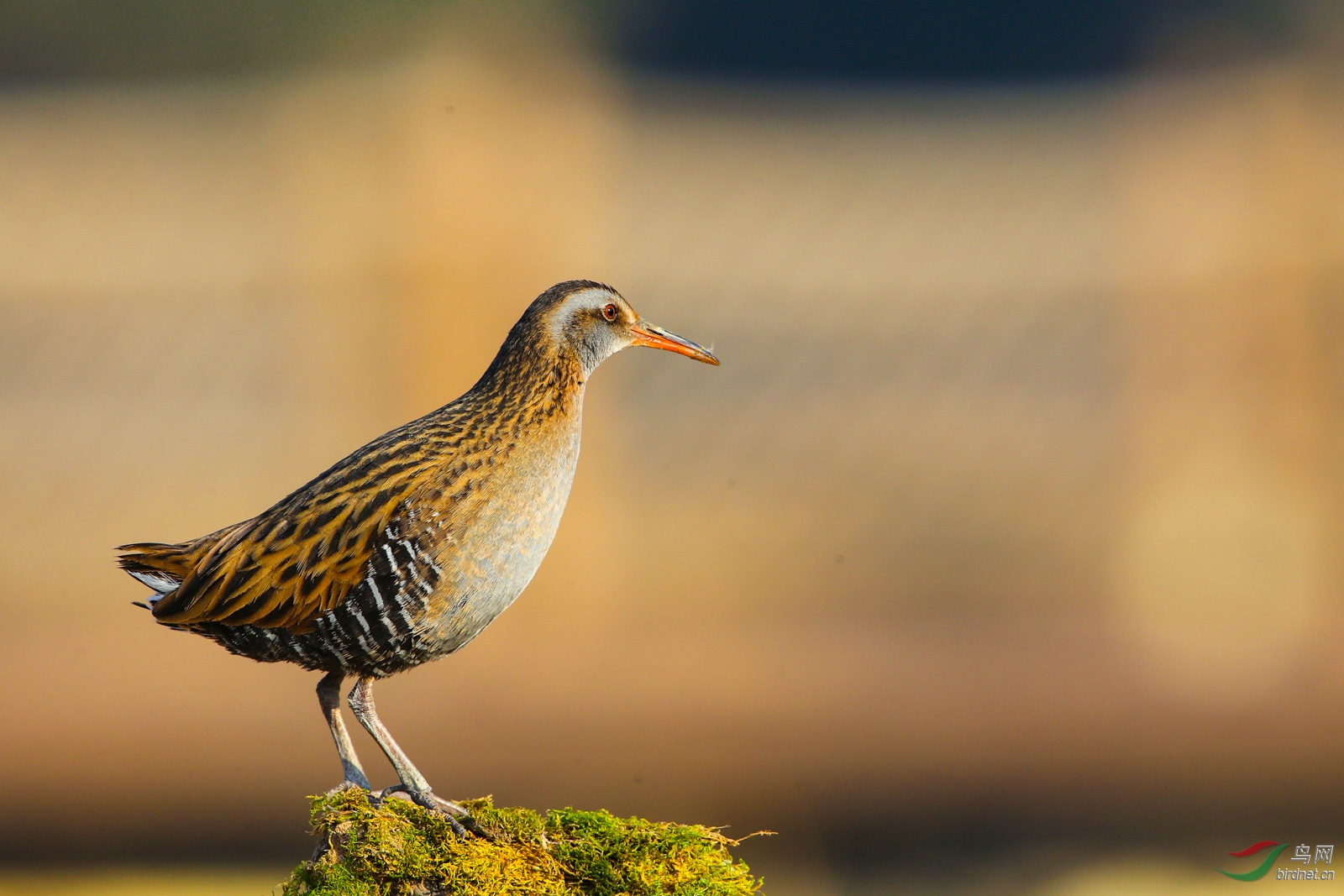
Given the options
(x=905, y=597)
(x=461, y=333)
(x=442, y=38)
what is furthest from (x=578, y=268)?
(x=905, y=597)

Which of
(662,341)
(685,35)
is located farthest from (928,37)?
(662,341)

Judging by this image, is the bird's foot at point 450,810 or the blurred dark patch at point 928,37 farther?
the blurred dark patch at point 928,37

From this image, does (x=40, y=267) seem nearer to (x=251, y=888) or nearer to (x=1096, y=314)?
(x=251, y=888)

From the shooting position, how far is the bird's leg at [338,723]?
372 cm

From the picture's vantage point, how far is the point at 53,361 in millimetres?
10781

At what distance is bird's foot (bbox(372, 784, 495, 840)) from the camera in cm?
337

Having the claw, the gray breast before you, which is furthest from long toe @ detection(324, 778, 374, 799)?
the gray breast

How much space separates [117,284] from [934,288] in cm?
744

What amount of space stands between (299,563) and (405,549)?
34 centimetres

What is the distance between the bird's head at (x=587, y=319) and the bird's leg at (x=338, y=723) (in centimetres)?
125

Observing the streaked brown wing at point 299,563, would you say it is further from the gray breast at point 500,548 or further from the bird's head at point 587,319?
the bird's head at point 587,319

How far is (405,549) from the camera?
3.53 meters

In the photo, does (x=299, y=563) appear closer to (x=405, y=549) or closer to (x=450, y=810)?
(x=405, y=549)

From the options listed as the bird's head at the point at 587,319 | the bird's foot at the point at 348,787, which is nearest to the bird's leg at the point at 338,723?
the bird's foot at the point at 348,787
